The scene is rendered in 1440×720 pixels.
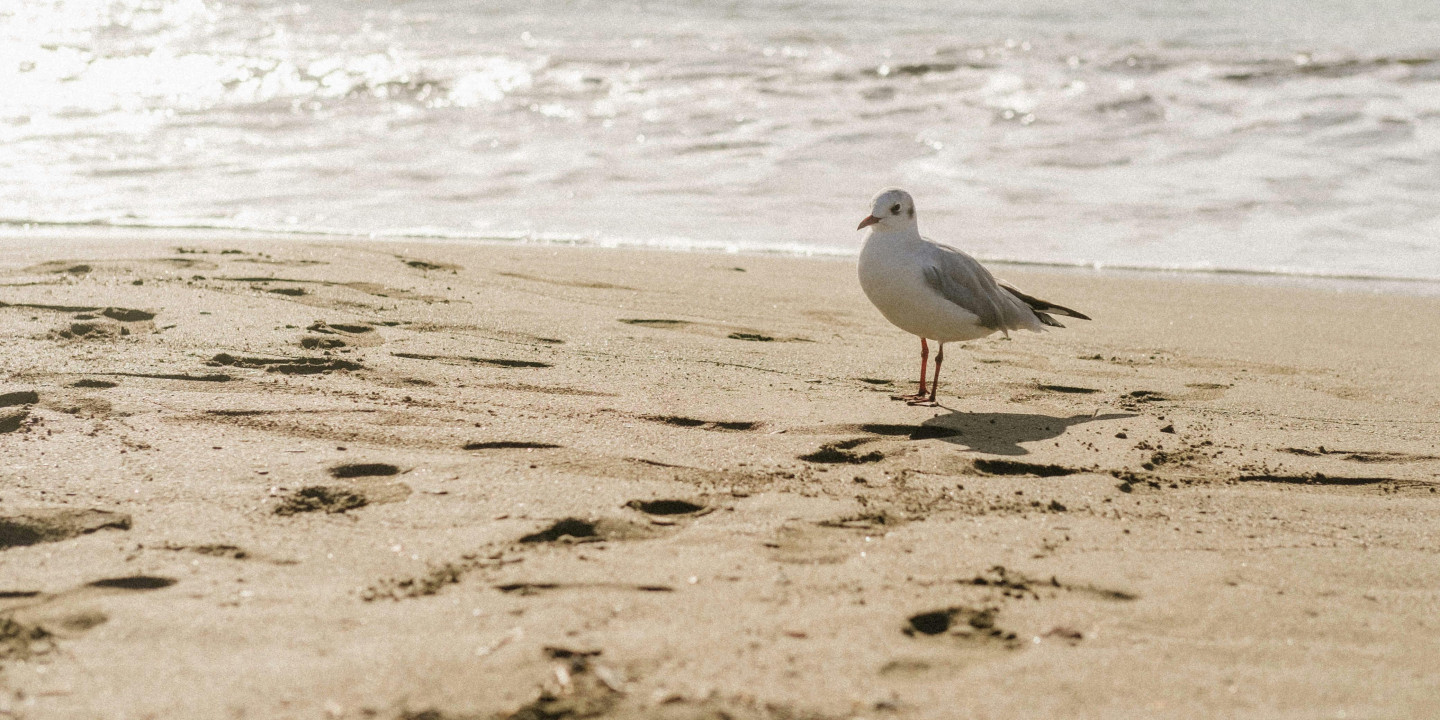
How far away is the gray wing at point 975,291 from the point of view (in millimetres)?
4730

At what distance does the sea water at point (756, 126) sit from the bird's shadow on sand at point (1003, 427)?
3581mm

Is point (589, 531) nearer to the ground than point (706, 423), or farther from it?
nearer to the ground

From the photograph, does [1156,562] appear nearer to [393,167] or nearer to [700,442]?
[700,442]

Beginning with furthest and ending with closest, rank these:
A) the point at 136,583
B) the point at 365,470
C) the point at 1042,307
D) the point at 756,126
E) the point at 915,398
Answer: the point at 756,126 → the point at 1042,307 → the point at 915,398 → the point at 365,470 → the point at 136,583

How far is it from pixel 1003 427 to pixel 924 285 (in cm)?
70

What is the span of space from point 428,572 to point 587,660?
21.9 inches

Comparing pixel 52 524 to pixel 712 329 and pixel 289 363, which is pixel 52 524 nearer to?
pixel 289 363

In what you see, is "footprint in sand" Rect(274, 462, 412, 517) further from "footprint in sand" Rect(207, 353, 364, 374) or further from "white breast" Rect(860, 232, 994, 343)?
"white breast" Rect(860, 232, 994, 343)

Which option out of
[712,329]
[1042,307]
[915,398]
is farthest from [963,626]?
[712,329]

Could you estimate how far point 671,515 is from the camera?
3199 millimetres

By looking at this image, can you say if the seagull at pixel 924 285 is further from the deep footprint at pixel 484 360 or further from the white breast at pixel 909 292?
the deep footprint at pixel 484 360

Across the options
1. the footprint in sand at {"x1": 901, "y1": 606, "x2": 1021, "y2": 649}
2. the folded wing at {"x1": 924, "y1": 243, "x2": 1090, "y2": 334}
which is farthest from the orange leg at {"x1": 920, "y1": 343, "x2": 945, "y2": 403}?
the footprint in sand at {"x1": 901, "y1": 606, "x2": 1021, "y2": 649}

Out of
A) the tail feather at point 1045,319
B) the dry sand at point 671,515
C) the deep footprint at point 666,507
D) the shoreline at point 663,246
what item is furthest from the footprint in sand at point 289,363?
the shoreline at point 663,246

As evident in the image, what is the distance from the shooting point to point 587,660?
239 centimetres
